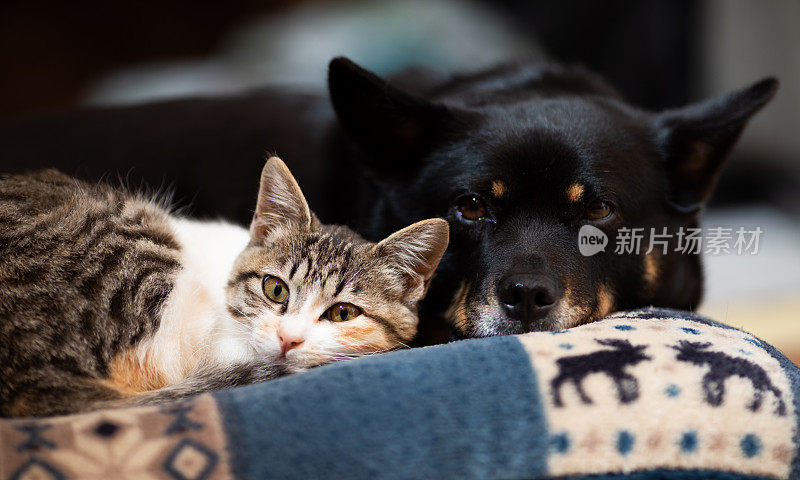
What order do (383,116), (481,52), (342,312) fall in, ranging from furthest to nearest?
(481,52) → (383,116) → (342,312)

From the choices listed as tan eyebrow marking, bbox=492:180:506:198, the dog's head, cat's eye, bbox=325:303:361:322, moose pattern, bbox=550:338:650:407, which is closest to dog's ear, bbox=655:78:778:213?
the dog's head

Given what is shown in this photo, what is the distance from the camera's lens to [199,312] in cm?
132

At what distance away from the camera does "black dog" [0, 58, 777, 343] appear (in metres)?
1.39

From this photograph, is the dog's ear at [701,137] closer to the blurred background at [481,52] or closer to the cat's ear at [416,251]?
the cat's ear at [416,251]

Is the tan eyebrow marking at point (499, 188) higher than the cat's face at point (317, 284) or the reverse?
higher

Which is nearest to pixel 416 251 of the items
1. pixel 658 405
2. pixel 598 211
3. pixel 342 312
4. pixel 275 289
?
pixel 342 312

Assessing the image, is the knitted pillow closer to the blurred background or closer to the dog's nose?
the dog's nose

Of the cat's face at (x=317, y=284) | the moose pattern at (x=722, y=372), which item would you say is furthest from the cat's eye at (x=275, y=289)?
the moose pattern at (x=722, y=372)

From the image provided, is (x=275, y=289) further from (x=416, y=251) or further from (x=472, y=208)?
(x=472, y=208)

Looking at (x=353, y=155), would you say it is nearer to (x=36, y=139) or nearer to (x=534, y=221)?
(x=534, y=221)

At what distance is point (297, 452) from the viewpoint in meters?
0.92

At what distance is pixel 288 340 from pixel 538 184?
62cm

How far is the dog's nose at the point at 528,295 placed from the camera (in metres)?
1.27

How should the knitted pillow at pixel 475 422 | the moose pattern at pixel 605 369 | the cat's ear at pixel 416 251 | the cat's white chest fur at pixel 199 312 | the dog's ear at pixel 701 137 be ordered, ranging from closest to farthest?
the knitted pillow at pixel 475 422 → the moose pattern at pixel 605 369 → the cat's white chest fur at pixel 199 312 → the cat's ear at pixel 416 251 → the dog's ear at pixel 701 137
